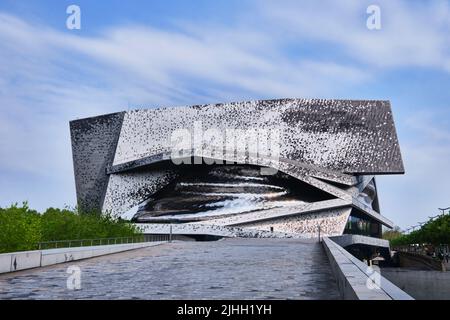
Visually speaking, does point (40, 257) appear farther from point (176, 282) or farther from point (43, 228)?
point (43, 228)

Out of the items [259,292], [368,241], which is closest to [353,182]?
[368,241]

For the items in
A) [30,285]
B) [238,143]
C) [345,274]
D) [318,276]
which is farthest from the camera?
[238,143]

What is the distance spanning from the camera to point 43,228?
73.7ft

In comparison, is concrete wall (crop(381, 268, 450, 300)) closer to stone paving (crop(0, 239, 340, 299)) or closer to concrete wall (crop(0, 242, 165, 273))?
concrete wall (crop(0, 242, 165, 273))

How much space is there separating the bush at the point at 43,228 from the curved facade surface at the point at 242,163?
17889mm

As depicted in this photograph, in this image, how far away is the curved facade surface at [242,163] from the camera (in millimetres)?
49594

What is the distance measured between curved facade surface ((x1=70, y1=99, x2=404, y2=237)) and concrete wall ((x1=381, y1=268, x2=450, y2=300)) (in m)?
9.47

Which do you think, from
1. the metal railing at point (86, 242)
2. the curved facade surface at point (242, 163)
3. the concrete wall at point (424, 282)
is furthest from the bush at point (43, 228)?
the concrete wall at point (424, 282)

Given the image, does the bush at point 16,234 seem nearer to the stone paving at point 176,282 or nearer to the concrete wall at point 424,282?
the stone paving at point 176,282

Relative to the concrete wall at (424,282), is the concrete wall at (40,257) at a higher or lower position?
higher

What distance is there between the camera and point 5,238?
13703 mm

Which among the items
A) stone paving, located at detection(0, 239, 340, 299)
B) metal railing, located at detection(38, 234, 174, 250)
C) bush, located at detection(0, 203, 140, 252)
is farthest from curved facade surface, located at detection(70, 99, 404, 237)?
stone paving, located at detection(0, 239, 340, 299)

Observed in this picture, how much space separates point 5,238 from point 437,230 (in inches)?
1928
